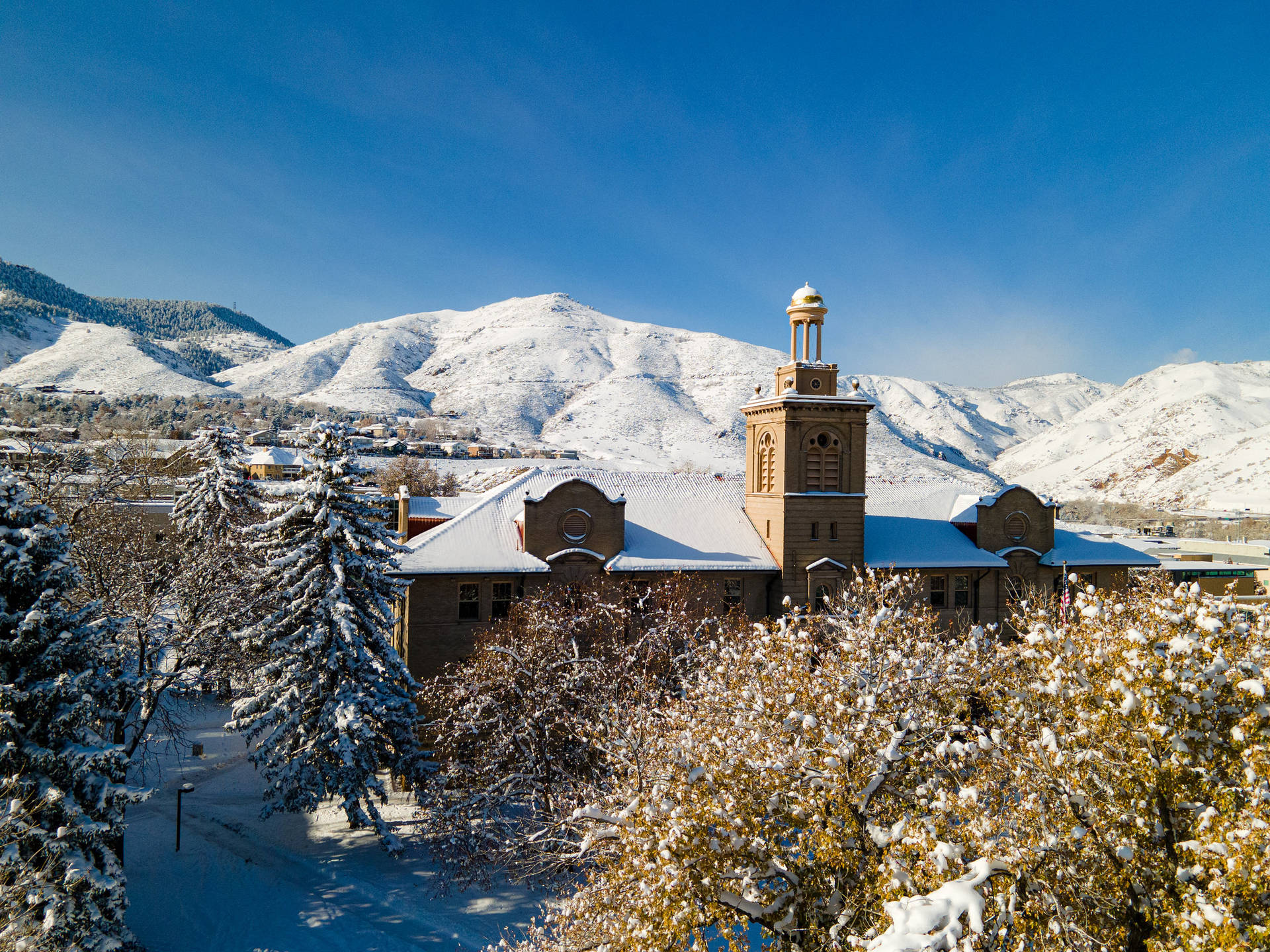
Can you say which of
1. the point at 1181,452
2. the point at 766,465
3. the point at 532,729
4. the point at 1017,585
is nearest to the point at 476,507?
the point at 532,729

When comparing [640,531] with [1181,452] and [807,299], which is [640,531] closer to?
[807,299]

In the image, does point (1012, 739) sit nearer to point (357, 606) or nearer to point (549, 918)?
point (549, 918)

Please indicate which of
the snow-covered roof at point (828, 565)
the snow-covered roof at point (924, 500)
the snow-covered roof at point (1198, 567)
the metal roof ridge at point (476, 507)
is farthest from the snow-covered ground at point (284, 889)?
the snow-covered roof at point (1198, 567)

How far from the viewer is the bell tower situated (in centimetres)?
2919

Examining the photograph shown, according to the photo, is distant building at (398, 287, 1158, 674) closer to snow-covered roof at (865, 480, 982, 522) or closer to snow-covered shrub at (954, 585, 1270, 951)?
snow-covered roof at (865, 480, 982, 522)

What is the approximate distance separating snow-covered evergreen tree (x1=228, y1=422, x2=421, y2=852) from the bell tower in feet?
52.8

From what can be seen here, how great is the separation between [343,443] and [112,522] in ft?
36.2

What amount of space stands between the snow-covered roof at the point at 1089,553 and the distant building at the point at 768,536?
0.29 feet

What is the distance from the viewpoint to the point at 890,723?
32.1ft

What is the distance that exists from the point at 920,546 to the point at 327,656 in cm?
2442

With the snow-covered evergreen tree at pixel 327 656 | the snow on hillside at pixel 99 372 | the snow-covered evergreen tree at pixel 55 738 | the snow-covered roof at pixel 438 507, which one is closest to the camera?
the snow-covered evergreen tree at pixel 55 738

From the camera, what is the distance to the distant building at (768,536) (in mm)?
26359

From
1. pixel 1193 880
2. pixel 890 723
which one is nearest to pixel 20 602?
pixel 890 723

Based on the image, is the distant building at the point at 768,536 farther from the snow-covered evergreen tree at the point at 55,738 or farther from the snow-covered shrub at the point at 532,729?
the snow-covered evergreen tree at the point at 55,738
